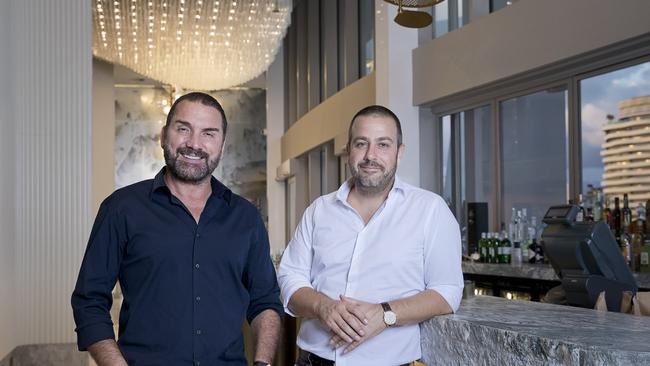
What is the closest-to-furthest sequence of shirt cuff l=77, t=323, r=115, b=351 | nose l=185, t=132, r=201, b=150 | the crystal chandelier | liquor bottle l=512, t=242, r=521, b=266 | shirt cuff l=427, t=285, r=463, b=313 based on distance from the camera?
shirt cuff l=77, t=323, r=115, b=351 < nose l=185, t=132, r=201, b=150 < shirt cuff l=427, t=285, r=463, b=313 < liquor bottle l=512, t=242, r=521, b=266 < the crystal chandelier

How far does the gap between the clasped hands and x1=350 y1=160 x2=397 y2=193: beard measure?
0.37m

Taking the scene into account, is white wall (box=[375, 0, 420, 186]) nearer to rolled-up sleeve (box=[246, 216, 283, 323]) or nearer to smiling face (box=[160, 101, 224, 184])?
rolled-up sleeve (box=[246, 216, 283, 323])

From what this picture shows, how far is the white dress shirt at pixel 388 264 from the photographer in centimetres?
207

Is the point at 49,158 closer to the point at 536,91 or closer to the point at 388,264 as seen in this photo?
the point at 536,91

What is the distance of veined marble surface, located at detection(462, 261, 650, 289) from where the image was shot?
13.6ft

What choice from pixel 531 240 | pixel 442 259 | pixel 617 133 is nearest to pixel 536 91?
pixel 617 133

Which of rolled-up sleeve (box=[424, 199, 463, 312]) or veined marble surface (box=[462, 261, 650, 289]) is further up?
rolled-up sleeve (box=[424, 199, 463, 312])

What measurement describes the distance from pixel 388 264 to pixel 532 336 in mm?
553

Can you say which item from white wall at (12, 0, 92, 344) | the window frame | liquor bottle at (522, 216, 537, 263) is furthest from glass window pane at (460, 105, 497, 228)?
white wall at (12, 0, 92, 344)

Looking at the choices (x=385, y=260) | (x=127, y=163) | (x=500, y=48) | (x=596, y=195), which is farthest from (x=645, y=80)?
(x=127, y=163)

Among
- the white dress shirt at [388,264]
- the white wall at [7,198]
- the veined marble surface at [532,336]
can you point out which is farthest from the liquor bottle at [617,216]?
the white wall at [7,198]

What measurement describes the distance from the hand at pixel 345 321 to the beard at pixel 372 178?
375 mm

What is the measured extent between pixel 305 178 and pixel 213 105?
1150cm

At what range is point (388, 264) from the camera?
A: 2.09 metres
